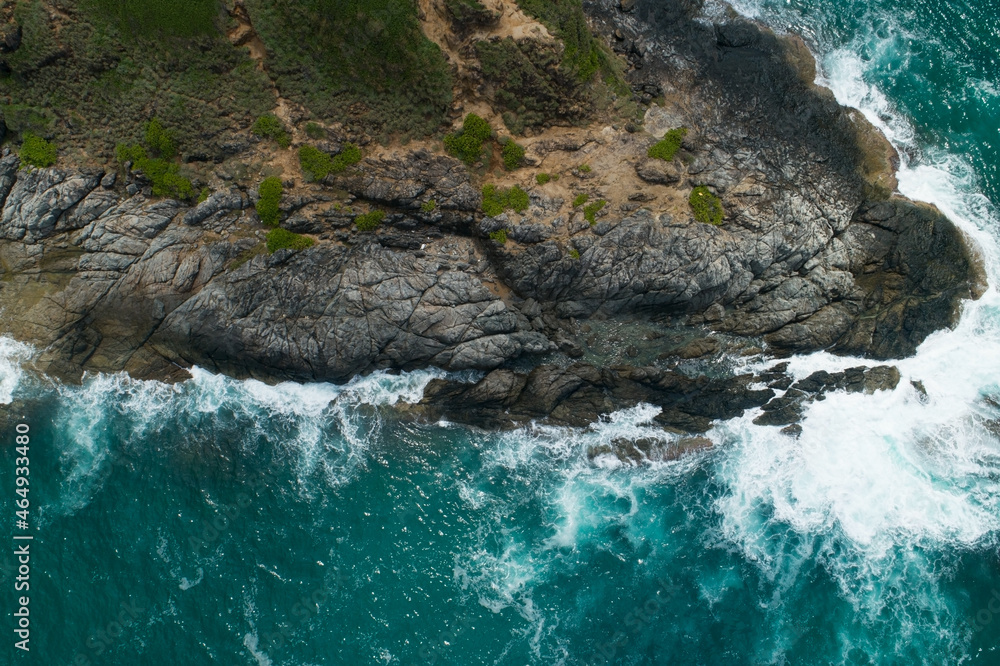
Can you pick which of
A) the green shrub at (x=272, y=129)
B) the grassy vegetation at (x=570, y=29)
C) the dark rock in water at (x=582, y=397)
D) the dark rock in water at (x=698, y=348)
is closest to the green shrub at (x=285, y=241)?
the green shrub at (x=272, y=129)

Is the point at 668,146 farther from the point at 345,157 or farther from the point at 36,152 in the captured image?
the point at 36,152

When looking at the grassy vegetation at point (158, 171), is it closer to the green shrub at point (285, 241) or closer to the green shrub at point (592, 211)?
the green shrub at point (285, 241)

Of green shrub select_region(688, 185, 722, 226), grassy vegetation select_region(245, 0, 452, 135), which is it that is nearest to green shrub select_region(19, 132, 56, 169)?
grassy vegetation select_region(245, 0, 452, 135)

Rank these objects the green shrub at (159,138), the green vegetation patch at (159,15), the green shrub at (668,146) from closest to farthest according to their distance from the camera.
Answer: the green vegetation patch at (159,15)
the green shrub at (159,138)
the green shrub at (668,146)

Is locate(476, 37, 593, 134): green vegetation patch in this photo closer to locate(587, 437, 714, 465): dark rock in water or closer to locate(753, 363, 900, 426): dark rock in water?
locate(587, 437, 714, 465): dark rock in water

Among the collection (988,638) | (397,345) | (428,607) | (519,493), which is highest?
(988,638)

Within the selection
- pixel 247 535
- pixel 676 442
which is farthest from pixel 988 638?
pixel 247 535

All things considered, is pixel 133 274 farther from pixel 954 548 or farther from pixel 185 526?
pixel 954 548
